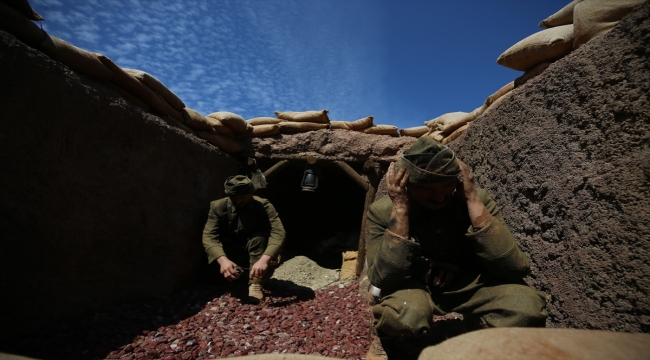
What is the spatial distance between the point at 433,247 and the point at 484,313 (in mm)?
448

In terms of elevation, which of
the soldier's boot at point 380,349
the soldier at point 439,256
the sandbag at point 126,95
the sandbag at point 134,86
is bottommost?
the soldier's boot at point 380,349

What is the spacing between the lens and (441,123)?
4.37m

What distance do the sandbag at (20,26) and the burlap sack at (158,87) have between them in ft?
3.14

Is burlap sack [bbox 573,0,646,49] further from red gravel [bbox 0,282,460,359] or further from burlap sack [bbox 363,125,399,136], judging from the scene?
burlap sack [bbox 363,125,399,136]

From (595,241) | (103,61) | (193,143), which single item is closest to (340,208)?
(193,143)

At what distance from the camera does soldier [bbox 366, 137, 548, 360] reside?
70.2 inches

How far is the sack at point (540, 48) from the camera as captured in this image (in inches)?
88.4

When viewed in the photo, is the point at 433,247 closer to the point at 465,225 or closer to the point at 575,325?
the point at 465,225

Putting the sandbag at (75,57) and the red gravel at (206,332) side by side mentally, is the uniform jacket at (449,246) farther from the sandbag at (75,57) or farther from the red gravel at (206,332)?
the sandbag at (75,57)

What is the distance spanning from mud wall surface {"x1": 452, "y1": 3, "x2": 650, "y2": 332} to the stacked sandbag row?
14 cm

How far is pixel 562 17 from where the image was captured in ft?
8.22

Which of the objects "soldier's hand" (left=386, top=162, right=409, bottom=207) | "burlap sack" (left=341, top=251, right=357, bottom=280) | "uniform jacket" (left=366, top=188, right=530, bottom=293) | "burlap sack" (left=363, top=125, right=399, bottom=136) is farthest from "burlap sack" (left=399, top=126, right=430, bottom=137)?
"soldier's hand" (left=386, top=162, right=409, bottom=207)

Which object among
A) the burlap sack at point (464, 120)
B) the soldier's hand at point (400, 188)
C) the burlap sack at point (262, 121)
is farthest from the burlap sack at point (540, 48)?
the burlap sack at point (262, 121)

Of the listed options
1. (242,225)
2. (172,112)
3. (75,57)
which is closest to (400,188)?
(242,225)
